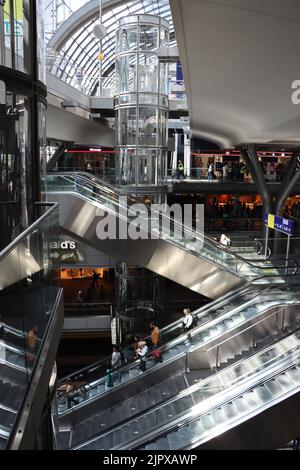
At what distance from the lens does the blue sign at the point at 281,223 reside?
14586 mm

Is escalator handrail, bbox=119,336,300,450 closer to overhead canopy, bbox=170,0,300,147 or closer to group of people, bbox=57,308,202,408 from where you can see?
group of people, bbox=57,308,202,408

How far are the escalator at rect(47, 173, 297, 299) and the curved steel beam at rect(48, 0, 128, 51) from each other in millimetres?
22750

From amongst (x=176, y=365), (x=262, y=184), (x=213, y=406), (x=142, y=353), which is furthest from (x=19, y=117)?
(x=262, y=184)

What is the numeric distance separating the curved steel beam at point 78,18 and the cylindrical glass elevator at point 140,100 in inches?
584

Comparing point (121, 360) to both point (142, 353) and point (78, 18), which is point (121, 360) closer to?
point (142, 353)

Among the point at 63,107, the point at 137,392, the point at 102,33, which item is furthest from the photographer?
the point at 102,33

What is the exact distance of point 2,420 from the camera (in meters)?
3.57

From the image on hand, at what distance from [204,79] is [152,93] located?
10.5 m

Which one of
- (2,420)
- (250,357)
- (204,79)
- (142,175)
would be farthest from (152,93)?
(2,420)

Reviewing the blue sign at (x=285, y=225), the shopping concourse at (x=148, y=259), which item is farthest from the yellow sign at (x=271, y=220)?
the blue sign at (x=285, y=225)

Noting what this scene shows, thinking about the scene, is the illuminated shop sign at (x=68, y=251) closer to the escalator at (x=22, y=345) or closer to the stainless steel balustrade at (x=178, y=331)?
the stainless steel balustrade at (x=178, y=331)

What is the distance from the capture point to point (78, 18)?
32094 millimetres
